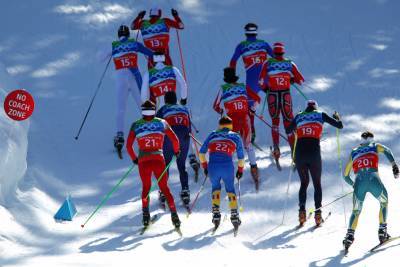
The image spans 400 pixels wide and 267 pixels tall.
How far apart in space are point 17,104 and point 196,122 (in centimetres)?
541

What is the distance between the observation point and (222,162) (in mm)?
14328

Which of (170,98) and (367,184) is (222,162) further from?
(367,184)

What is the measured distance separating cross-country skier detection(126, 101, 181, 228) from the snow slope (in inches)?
17.4

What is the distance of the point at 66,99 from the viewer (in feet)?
62.7

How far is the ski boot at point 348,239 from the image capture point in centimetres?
1337

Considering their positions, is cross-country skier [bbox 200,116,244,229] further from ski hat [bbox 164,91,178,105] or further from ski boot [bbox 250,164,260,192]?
ski boot [bbox 250,164,260,192]

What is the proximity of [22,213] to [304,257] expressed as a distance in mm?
3953

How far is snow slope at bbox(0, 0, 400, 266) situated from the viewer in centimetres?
1352

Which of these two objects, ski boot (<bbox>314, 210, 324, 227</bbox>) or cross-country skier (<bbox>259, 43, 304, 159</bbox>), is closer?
ski boot (<bbox>314, 210, 324, 227</bbox>)

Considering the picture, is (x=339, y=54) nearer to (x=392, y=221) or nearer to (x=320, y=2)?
(x=320, y=2)

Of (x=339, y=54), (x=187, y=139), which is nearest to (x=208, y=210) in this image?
(x=187, y=139)

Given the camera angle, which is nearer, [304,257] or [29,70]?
[304,257]

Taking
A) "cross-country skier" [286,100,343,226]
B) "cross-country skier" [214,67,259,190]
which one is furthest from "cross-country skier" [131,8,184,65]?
"cross-country skier" [286,100,343,226]

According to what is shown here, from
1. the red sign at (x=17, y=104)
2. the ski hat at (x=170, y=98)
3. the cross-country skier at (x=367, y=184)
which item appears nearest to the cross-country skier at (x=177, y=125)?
the ski hat at (x=170, y=98)
